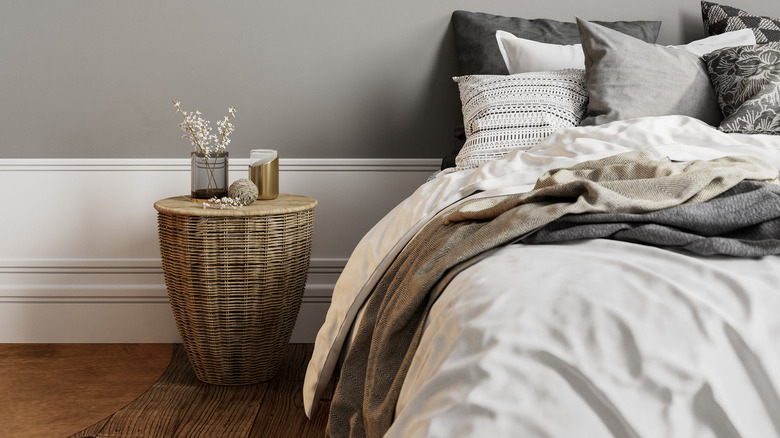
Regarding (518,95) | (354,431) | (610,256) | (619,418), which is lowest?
(354,431)

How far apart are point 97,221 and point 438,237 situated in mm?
1890

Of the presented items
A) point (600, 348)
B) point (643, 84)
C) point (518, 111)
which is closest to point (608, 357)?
point (600, 348)

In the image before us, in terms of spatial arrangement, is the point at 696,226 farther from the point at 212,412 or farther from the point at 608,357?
the point at 212,412

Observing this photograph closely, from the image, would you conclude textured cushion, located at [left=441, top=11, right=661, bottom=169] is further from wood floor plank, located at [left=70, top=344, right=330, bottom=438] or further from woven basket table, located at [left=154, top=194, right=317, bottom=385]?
wood floor plank, located at [left=70, top=344, right=330, bottom=438]

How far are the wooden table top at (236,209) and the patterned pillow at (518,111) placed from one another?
537mm

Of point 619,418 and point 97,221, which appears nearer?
point 619,418

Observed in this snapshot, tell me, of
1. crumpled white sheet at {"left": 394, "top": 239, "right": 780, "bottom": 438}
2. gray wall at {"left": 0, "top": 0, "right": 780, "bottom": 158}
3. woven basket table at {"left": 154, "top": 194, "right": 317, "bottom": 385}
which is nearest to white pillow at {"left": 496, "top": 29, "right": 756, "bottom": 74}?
gray wall at {"left": 0, "top": 0, "right": 780, "bottom": 158}

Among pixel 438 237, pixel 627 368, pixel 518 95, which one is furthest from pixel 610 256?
pixel 518 95

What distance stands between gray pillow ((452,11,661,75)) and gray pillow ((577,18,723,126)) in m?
0.39

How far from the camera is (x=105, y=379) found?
2.38m

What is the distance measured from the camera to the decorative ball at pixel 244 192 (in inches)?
86.8

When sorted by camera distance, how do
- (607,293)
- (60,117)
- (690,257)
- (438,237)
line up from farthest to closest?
(60,117) → (438,237) → (690,257) → (607,293)

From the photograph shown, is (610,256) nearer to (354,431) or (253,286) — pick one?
(354,431)

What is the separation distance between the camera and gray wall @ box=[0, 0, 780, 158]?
2678mm
